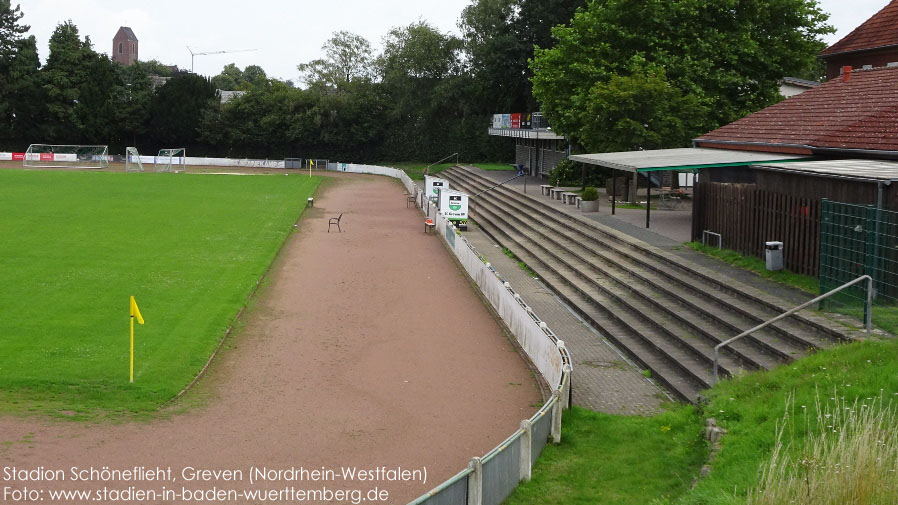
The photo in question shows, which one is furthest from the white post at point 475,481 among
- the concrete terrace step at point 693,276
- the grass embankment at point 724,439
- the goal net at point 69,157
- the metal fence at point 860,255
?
the goal net at point 69,157

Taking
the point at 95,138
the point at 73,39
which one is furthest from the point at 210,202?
the point at 73,39

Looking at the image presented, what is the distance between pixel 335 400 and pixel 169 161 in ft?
213

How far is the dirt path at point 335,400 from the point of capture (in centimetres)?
1218

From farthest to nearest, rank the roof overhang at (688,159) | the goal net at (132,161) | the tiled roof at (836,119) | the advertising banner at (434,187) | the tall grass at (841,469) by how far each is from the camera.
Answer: the goal net at (132,161) < the advertising banner at (434,187) < the roof overhang at (688,159) < the tiled roof at (836,119) < the tall grass at (841,469)

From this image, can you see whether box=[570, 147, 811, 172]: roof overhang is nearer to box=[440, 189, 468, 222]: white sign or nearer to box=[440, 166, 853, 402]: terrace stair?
box=[440, 166, 853, 402]: terrace stair

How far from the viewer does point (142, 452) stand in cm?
1238

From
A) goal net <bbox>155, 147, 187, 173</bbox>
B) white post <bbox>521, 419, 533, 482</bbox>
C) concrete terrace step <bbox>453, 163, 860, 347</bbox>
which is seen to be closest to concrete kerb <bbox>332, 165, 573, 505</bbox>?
white post <bbox>521, 419, 533, 482</bbox>

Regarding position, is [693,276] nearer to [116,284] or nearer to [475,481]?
[475,481]

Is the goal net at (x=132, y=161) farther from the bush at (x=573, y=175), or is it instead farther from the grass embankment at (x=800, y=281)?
the grass embankment at (x=800, y=281)

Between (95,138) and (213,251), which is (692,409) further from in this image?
(95,138)

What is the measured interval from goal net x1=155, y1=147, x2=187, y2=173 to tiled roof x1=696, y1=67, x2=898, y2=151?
53.2 meters

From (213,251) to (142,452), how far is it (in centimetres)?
1935

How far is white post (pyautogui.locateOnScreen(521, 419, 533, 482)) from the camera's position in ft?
35.7

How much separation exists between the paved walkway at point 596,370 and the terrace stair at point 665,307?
0.99 ft
